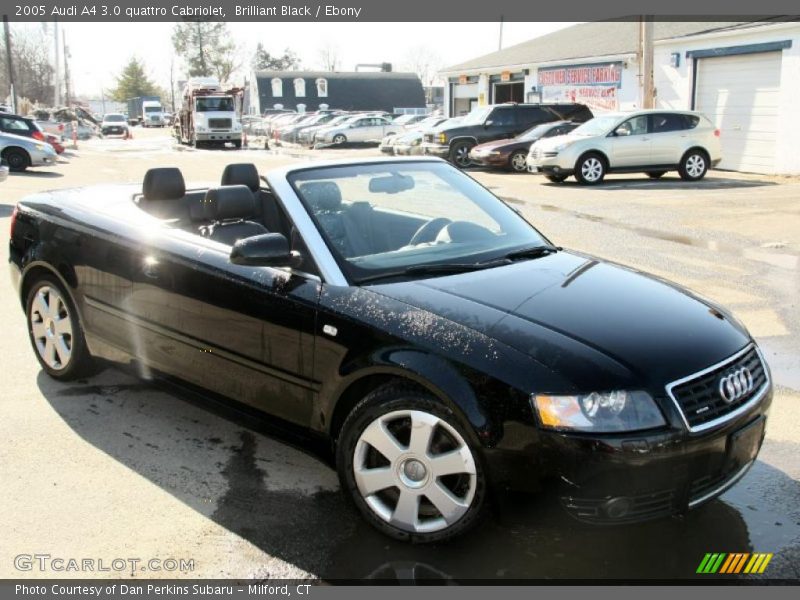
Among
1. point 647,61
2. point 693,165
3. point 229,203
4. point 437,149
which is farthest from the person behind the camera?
point 437,149

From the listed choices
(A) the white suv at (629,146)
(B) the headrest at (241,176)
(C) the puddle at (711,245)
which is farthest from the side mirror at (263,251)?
(A) the white suv at (629,146)

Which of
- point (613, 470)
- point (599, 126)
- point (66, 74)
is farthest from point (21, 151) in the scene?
point (66, 74)

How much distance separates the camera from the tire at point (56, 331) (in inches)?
193

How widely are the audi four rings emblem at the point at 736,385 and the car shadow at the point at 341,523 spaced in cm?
56

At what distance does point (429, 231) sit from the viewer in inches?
165

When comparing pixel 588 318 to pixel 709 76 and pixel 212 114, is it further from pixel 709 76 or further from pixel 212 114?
pixel 212 114

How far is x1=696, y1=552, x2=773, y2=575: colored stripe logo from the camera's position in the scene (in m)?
3.04

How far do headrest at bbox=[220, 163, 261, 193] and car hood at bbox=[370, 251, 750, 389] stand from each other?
6.36ft

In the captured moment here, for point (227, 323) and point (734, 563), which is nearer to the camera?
point (734, 563)

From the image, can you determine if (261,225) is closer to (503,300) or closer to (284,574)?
Answer: (503,300)

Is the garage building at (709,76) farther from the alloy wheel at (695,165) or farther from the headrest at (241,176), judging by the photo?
the headrest at (241,176)

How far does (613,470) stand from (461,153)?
21.9 metres

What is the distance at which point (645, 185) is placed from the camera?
18203mm

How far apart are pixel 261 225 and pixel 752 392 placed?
2786mm
